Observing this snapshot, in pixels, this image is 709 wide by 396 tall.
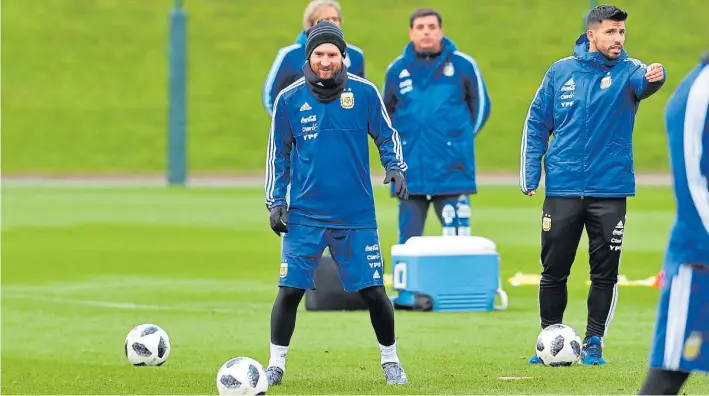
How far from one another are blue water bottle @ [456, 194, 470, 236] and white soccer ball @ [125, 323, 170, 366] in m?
4.01

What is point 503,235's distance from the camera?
20438mm

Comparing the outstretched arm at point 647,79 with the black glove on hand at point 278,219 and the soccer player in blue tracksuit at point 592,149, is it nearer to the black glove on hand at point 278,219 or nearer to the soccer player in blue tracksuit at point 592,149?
the soccer player in blue tracksuit at point 592,149

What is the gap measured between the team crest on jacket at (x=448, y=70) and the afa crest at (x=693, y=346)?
7.42m

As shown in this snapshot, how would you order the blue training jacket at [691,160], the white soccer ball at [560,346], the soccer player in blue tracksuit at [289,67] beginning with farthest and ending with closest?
the soccer player in blue tracksuit at [289,67]
the white soccer ball at [560,346]
the blue training jacket at [691,160]

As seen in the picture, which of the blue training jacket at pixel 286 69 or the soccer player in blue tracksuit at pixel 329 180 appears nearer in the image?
the soccer player in blue tracksuit at pixel 329 180

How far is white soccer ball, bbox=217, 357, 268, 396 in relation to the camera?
796 cm

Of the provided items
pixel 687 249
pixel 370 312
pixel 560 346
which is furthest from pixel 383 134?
pixel 687 249

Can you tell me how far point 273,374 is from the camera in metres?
8.64

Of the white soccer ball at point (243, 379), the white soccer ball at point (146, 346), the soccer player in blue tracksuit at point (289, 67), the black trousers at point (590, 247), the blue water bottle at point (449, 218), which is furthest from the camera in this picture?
the blue water bottle at point (449, 218)

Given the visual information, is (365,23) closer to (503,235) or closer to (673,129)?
(503,235)

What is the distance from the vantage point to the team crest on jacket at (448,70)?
42.2 feet

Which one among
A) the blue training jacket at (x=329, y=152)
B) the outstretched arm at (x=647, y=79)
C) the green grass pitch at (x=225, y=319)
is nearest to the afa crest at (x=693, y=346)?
the green grass pitch at (x=225, y=319)

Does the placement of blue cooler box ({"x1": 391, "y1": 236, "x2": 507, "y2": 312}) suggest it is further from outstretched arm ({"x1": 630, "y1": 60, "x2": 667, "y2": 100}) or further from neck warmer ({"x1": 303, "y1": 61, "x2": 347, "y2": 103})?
neck warmer ({"x1": 303, "y1": 61, "x2": 347, "y2": 103})

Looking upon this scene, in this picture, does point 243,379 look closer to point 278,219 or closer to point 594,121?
point 278,219
